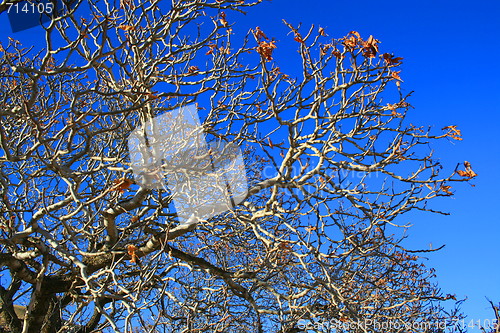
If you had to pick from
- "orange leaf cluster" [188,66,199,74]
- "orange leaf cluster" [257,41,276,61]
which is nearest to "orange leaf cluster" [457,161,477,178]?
"orange leaf cluster" [257,41,276,61]

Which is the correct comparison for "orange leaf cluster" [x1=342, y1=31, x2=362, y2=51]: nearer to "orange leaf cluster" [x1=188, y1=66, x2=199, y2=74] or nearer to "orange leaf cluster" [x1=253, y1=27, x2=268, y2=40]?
"orange leaf cluster" [x1=253, y1=27, x2=268, y2=40]

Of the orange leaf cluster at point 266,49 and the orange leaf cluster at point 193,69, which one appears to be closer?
the orange leaf cluster at point 266,49

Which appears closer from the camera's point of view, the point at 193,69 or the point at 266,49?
the point at 266,49

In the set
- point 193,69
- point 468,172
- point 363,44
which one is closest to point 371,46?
point 363,44

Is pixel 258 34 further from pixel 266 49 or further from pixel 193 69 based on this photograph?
pixel 193 69

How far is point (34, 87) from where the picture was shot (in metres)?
3.82

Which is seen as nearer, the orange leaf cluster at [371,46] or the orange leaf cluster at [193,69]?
the orange leaf cluster at [371,46]

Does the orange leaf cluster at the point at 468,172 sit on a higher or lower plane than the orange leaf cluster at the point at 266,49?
lower

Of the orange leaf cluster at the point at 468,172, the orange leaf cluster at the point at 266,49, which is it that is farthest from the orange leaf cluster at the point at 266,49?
the orange leaf cluster at the point at 468,172

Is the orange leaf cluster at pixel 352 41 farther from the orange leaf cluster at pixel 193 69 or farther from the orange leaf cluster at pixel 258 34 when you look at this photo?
the orange leaf cluster at pixel 193 69

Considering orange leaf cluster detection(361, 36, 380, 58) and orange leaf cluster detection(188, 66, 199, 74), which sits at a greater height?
orange leaf cluster detection(188, 66, 199, 74)

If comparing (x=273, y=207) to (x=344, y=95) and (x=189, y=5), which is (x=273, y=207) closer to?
(x=344, y=95)

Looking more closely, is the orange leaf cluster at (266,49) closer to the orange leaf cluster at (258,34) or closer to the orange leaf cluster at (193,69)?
the orange leaf cluster at (258,34)

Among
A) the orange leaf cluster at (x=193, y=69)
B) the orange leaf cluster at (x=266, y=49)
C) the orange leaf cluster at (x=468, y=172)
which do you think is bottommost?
the orange leaf cluster at (x=468, y=172)
